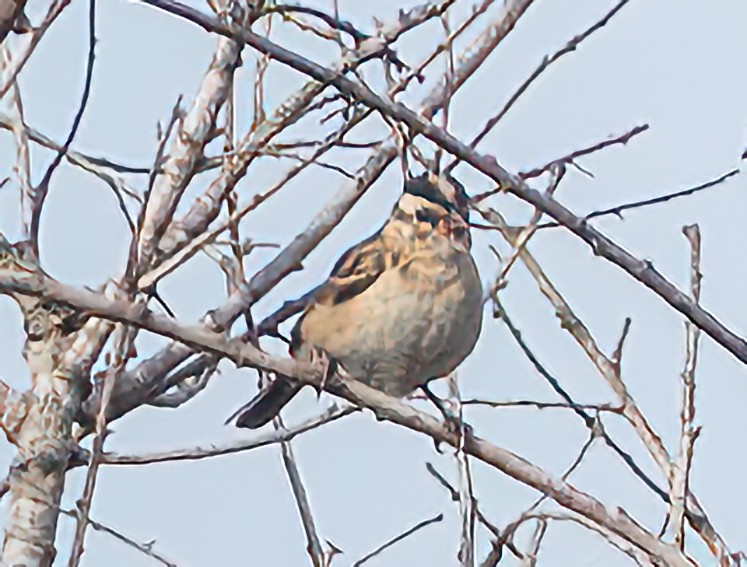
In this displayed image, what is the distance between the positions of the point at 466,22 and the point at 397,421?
123cm

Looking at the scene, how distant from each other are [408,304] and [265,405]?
0.68 metres

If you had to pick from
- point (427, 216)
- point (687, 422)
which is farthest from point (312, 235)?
point (687, 422)

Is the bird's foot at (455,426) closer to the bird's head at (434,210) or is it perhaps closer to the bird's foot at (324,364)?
the bird's foot at (324,364)

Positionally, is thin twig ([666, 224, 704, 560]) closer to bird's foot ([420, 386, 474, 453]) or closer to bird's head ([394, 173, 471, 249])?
bird's foot ([420, 386, 474, 453])

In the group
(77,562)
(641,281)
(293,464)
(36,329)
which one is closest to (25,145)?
(36,329)

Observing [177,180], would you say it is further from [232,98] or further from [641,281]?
[641,281]

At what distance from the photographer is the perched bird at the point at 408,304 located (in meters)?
4.55

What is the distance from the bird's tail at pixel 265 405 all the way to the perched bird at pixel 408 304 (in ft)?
0.59

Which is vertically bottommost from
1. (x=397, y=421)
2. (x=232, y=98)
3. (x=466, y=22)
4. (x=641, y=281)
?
(x=641, y=281)

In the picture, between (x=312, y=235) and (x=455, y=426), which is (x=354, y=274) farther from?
(x=455, y=426)

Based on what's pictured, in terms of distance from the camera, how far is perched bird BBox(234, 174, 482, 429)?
4551 millimetres

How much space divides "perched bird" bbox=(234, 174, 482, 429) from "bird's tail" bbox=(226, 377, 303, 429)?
0.18 m

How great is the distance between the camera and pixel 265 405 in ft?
16.3

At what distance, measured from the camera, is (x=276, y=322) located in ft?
14.5
